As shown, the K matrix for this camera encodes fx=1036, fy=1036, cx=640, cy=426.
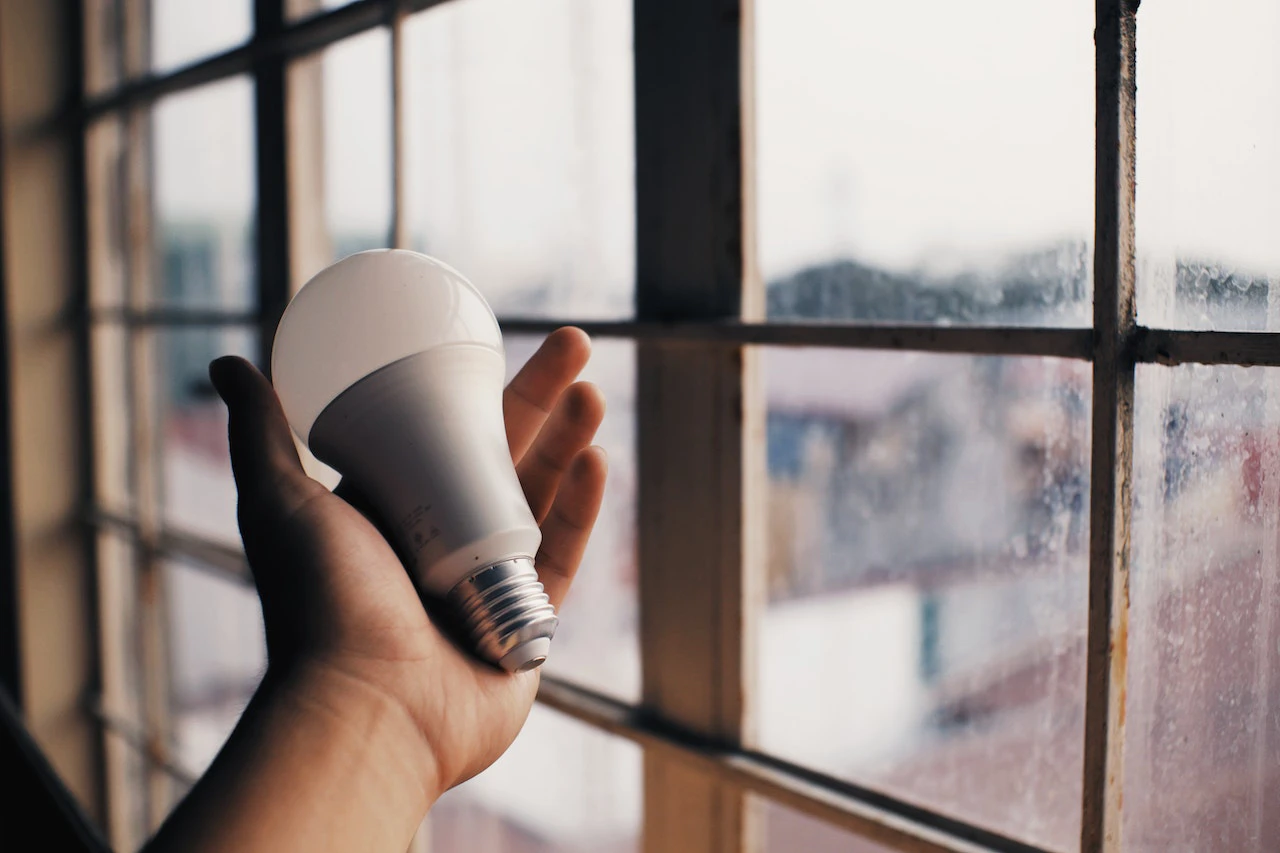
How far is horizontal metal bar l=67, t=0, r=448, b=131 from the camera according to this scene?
1103 millimetres

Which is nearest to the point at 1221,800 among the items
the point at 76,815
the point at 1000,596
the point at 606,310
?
the point at 1000,596

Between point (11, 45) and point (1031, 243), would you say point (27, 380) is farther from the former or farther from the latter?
point (1031, 243)

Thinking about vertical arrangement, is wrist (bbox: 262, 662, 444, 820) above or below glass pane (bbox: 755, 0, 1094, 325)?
below

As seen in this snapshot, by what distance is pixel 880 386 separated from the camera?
70cm

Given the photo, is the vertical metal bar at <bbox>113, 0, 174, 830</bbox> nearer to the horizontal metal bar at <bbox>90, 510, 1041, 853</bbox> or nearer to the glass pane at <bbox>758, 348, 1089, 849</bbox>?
the horizontal metal bar at <bbox>90, 510, 1041, 853</bbox>

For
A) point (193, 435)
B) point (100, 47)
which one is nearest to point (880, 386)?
point (193, 435)

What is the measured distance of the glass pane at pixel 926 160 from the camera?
1.93 feet

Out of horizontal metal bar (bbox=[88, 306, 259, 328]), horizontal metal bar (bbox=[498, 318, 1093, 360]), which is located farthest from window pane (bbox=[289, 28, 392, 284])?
horizontal metal bar (bbox=[498, 318, 1093, 360])

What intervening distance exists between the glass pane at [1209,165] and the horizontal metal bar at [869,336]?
5cm

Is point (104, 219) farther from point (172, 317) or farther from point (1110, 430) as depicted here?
point (1110, 430)

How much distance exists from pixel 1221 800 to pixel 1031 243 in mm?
317

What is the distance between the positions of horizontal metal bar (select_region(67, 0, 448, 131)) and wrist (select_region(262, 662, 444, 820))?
0.70 metres

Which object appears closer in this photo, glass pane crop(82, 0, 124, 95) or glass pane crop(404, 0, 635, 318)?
glass pane crop(404, 0, 635, 318)

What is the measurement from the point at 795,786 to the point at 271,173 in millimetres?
996
